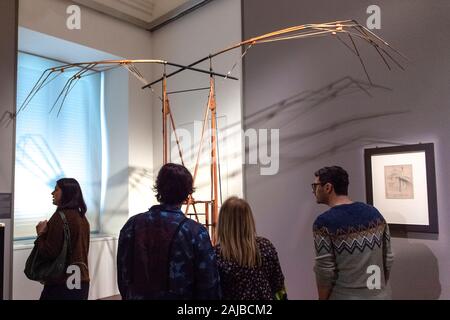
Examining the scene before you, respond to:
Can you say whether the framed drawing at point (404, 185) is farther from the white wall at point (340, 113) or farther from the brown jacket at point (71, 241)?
the brown jacket at point (71, 241)

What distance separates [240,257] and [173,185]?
1.35ft

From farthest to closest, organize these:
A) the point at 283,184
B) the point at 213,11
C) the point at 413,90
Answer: the point at 213,11
the point at 283,184
the point at 413,90

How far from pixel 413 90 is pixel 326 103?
61 centimetres

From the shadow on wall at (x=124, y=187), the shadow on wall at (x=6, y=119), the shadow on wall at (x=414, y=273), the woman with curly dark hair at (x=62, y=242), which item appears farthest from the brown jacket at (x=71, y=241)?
the shadow on wall at (x=414, y=273)

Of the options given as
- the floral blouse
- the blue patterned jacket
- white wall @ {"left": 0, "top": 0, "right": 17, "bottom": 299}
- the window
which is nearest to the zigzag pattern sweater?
the floral blouse

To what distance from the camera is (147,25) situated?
437 cm

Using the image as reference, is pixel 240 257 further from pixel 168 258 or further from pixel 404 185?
Result: pixel 404 185

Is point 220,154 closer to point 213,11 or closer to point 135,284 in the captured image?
point 213,11

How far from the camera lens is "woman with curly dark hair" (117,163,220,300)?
1.52 metres

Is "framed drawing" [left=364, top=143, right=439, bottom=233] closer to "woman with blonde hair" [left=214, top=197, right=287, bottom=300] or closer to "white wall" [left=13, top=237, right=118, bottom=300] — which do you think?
"woman with blonde hair" [left=214, top=197, right=287, bottom=300]

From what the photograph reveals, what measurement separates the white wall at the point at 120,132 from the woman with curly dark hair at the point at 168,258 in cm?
261

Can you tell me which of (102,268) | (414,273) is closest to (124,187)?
(102,268)

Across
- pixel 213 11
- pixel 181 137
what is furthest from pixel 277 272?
pixel 213 11
